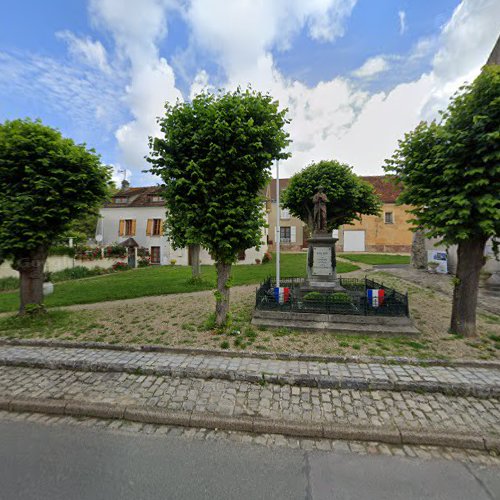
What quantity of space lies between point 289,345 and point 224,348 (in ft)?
4.50

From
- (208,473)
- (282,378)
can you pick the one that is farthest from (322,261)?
(208,473)

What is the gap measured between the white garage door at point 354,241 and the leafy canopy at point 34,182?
93.6ft

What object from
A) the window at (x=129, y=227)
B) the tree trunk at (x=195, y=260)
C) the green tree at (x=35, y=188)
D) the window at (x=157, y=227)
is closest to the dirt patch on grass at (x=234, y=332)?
the green tree at (x=35, y=188)

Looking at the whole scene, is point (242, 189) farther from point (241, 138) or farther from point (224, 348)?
point (224, 348)

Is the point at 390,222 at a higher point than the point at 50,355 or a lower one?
higher

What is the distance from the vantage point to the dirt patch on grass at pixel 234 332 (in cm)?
502

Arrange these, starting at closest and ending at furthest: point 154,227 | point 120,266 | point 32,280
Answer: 1. point 32,280
2. point 120,266
3. point 154,227

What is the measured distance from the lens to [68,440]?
9.62 ft

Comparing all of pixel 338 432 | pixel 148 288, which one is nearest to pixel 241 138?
pixel 338 432

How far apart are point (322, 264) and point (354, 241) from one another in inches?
932

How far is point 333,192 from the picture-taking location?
12320 mm

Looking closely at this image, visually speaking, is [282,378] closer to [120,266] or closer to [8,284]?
[8,284]

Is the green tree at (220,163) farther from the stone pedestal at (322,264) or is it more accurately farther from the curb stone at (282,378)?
the stone pedestal at (322,264)

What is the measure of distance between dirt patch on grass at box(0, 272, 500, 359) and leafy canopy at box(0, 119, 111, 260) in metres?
2.40
